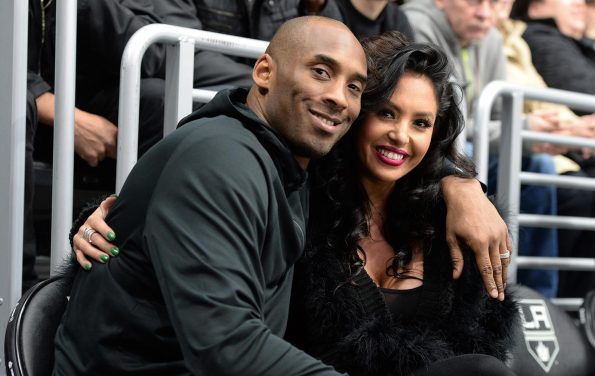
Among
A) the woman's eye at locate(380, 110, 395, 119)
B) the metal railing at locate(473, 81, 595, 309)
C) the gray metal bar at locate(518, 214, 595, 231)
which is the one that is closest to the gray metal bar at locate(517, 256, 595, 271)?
the metal railing at locate(473, 81, 595, 309)

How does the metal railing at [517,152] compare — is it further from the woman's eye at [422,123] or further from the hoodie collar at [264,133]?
the hoodie collar at [264,133]

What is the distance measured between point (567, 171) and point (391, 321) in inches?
84.1

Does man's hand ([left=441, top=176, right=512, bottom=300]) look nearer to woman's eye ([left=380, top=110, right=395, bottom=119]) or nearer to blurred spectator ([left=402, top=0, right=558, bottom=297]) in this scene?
woman's eye ([left=380, top=110, right=395, bottom=119])

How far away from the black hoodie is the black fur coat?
0.26 metres

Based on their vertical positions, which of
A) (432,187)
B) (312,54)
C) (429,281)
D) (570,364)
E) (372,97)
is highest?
(312,54)

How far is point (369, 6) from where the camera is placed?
12.6 ft

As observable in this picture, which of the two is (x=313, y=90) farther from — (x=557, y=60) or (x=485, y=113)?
(x=557, y=60)

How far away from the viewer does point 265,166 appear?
1.86 meters

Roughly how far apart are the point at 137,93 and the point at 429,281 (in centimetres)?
85

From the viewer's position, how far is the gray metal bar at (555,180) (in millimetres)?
3707

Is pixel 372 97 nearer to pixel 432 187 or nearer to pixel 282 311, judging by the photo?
pixel 432 187

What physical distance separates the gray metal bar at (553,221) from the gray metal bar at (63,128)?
1.66m

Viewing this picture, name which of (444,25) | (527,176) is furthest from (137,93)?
(444,25)

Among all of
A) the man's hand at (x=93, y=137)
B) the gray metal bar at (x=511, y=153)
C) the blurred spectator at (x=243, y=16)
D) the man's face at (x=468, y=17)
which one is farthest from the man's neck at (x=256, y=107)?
the man's face at (x=468, y=17)
